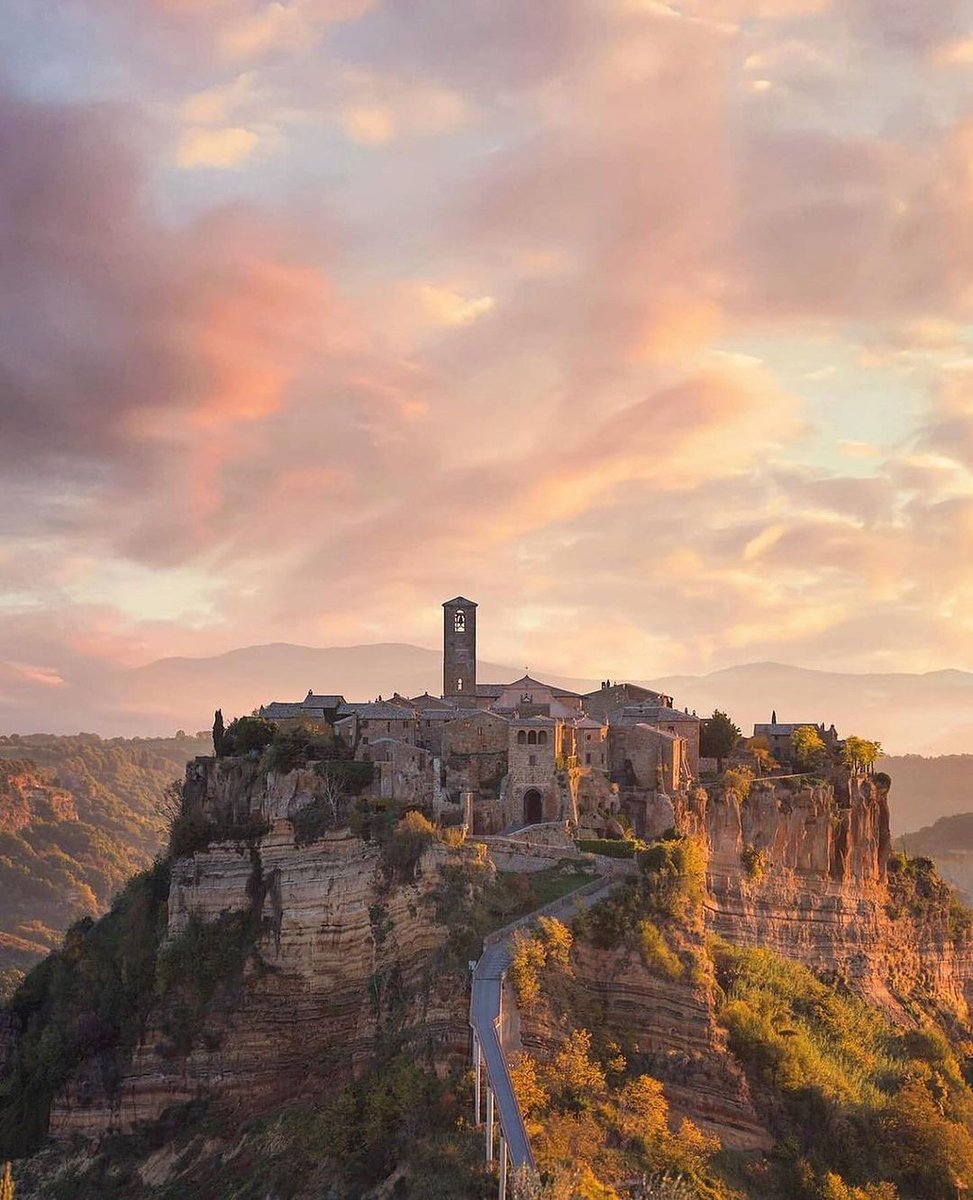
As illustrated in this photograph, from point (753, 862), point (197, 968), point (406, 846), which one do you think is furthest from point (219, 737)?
point (753, 862)

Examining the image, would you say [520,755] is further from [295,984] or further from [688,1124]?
[688,1124]

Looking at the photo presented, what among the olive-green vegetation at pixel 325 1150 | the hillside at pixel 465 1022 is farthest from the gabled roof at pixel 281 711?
the olive-green vegetation at pixel 325 1150

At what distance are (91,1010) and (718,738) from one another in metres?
31.1

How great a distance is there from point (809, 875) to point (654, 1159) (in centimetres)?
2562

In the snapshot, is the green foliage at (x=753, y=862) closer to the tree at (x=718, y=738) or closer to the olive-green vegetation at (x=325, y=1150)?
the tree at (x=718, y=738)

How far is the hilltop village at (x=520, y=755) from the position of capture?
57250mm

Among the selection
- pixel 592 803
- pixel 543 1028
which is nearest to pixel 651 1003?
pixel 543 1028

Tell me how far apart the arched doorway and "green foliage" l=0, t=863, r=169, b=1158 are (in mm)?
16344

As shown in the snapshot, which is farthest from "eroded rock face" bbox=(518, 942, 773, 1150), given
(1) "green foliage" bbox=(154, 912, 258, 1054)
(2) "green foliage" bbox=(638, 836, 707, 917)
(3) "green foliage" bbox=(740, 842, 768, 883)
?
(1) "green foliage" bbox=(154, 912, 258, 1054)

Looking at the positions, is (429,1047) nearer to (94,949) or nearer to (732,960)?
(732,960)

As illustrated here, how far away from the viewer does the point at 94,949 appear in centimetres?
6600

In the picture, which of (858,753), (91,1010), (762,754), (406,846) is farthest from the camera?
(858,753)

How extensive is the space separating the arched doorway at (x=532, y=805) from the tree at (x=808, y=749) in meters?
18.2

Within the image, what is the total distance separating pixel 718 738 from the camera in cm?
6862
